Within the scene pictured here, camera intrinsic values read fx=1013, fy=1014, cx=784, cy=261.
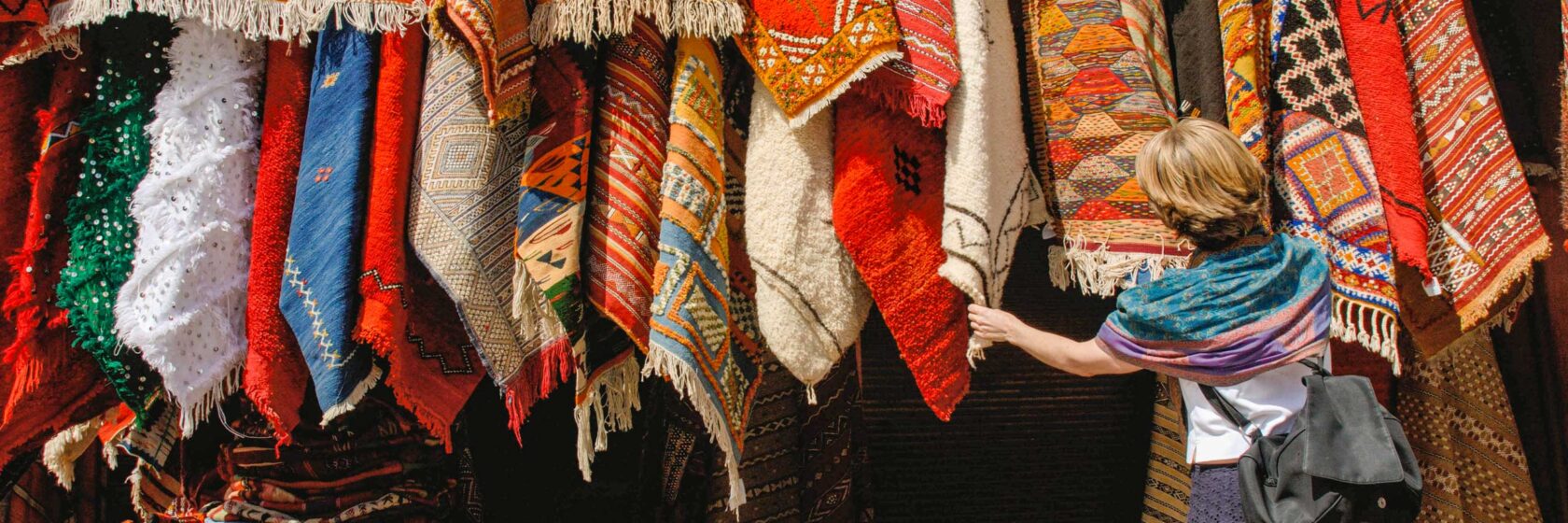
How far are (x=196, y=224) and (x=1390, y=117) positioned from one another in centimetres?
232

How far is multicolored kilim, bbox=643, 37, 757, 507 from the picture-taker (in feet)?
6.08

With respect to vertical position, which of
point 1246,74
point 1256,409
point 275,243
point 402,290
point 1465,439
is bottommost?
point 1465,439

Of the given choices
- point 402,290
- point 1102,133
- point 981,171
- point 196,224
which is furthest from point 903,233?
point 196,224

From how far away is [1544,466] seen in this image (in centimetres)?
260

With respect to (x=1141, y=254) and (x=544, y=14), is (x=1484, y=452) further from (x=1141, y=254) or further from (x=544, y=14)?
(x=544, y=14)

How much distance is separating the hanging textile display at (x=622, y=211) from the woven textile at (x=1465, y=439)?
1.81 m

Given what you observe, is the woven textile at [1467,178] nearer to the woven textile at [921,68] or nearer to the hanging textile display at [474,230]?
the woven textile at [921,68]

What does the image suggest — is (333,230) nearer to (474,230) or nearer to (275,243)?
(275,243)

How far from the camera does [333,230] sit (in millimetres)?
→ 1835

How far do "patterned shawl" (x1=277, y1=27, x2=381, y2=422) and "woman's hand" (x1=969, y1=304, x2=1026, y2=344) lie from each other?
1.15 metres

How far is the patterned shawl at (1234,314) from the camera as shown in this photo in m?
1.71

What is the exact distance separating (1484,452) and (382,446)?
250 cm

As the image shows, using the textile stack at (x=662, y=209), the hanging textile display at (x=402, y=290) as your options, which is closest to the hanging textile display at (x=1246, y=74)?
the textile stack at (x=662, y=209)

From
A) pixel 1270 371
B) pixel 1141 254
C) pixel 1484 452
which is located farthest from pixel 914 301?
pixel 1484 452
